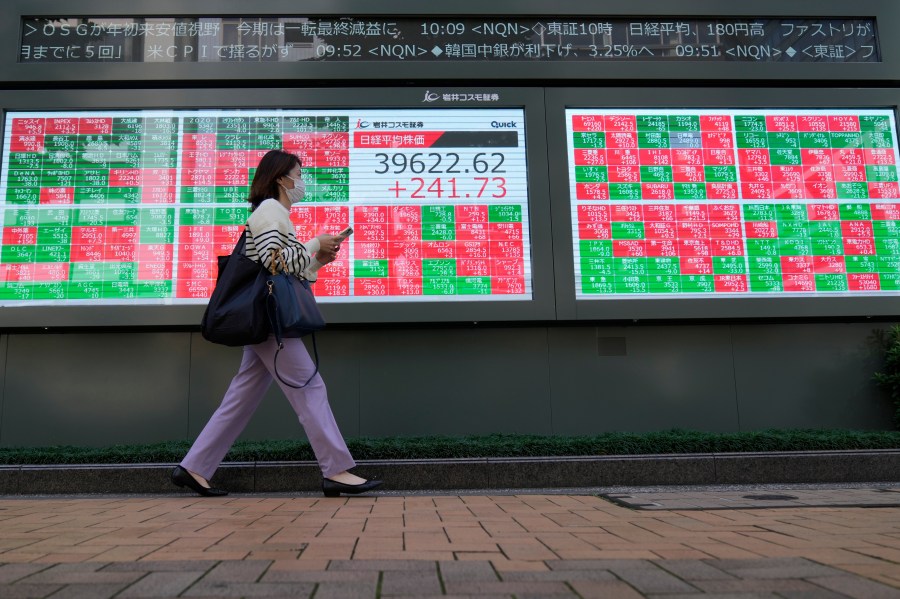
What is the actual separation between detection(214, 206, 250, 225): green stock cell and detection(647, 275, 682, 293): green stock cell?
3.05m

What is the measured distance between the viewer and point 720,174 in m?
5.21

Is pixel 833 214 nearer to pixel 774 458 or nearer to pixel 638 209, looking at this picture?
pixel 638 209

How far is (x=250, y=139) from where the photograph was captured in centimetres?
518

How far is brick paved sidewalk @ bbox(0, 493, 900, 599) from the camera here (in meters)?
1.62

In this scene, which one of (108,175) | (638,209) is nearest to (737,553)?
(638,209)

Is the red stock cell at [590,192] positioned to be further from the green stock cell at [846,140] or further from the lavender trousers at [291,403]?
the lavender trousers at [291,403]

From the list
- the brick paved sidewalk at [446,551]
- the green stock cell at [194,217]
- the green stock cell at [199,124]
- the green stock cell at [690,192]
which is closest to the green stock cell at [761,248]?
the green stock cell at [690,192]

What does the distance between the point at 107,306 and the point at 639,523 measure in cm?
402

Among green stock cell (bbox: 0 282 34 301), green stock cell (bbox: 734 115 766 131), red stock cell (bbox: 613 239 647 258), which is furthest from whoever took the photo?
green stock cell (bbox: 734 115 766 131)

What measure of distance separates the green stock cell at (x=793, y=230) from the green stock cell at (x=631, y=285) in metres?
1.12

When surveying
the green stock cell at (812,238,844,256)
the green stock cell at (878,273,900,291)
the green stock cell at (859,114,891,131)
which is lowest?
the green stock cell at (878,273,900,291)

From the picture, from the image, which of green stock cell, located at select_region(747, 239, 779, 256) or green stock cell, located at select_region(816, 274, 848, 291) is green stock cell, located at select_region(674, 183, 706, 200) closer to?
green stock cell, located at select_region(747, 239, 779, 256)

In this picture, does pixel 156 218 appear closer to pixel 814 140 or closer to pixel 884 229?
pixel 814 140

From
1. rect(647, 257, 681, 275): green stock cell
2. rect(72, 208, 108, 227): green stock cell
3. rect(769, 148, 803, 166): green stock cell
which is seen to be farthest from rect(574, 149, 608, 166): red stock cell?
rect(72, 208, 108, 227): green stock cell
